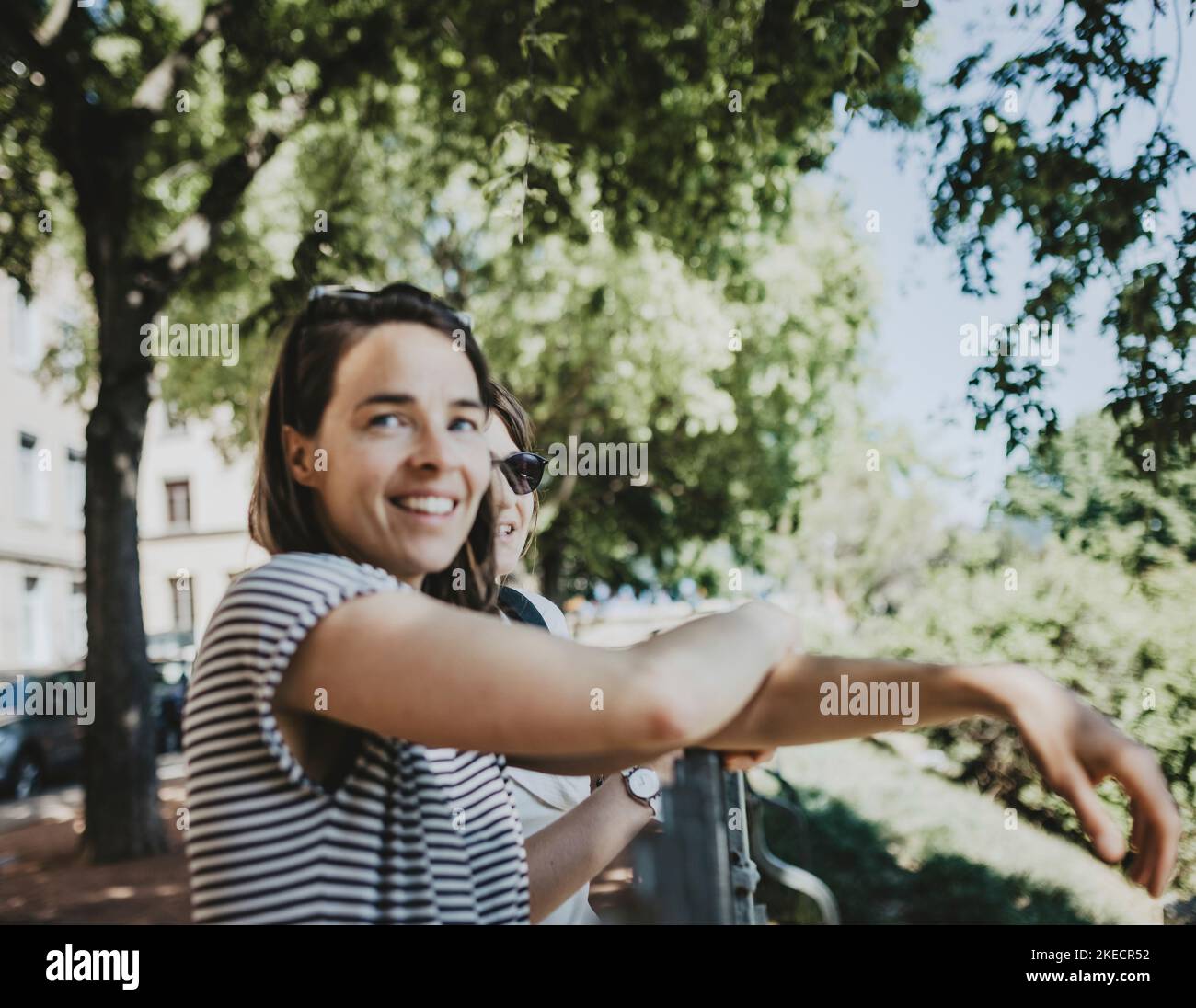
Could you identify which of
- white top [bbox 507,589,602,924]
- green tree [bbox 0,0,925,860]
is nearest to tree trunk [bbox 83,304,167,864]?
green tree [bbox 0,0,925,860]

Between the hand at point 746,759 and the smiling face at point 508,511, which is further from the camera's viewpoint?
the smiling face at point 508,511

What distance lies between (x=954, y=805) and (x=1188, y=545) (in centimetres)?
294

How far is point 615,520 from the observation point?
65.6ft

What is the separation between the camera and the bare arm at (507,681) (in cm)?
95

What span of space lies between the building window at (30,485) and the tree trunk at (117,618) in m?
19.1

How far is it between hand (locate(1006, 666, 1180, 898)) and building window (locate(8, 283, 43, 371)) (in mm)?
26570

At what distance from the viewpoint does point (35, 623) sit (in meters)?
26.7

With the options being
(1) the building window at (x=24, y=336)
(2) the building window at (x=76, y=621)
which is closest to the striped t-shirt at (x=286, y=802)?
(1) the building window at (x=24, y=336)

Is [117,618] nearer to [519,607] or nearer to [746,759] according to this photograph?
[519,607]

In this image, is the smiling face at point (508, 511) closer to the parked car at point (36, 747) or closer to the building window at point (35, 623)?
the parked car at point (36, 747)

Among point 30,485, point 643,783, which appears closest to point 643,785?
point 643,783
